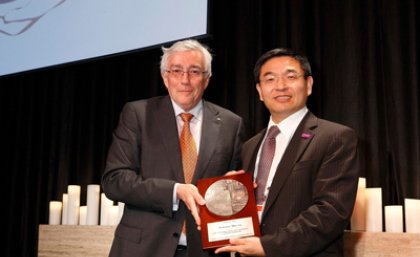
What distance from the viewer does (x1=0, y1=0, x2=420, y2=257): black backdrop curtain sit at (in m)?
3.05

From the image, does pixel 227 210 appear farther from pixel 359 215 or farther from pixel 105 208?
pixel 105 208

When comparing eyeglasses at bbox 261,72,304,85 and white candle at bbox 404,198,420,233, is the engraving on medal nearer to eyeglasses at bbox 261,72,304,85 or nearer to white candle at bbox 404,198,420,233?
eyeglasses at bbox 261,72,304,85

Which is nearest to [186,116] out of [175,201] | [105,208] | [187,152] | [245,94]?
[187,152]

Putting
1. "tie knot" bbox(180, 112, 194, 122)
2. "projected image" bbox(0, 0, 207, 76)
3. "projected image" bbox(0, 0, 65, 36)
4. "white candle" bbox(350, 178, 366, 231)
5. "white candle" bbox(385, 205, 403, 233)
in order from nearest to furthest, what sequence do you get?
"tie knot" bbox(180, 112, 194, 122) → "white candle" bbox(385, 205, 403, 233) → "white candle" bbox(350, 178, 366, 231) → "projected image" bbox(0, 0, 207, 76) → "projected image" bbox(0, 0, 65, 36)

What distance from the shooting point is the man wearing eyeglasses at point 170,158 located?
204cm

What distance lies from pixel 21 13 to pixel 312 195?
333 cm

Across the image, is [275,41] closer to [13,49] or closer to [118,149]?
[118,149]

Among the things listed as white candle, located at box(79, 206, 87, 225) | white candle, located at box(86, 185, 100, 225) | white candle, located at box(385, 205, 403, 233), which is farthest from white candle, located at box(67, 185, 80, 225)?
white candle, located at box(385, 205, 403, 233)

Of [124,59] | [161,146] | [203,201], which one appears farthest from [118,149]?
[124,59]

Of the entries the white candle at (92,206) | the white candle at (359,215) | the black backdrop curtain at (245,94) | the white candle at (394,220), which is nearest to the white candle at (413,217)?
the white candle at (394,220)

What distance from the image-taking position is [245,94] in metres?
3.70

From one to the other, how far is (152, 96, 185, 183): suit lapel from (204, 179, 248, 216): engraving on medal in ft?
0.71

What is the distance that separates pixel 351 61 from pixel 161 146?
1553 mm

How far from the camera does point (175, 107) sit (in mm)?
2307
